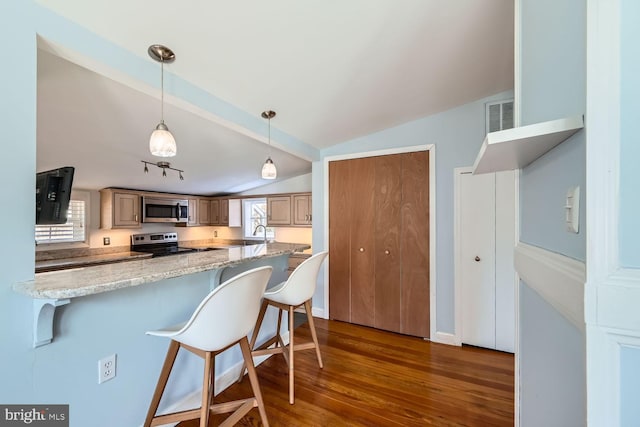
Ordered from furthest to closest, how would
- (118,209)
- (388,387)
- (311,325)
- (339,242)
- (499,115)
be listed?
(118,209) < (339,242) < (499,115) < (311,325) < (388,387)

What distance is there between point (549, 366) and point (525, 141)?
72 centimetres

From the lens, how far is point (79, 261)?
3.19 m

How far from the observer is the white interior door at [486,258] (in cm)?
267

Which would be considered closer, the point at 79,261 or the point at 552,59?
the point at 552,59

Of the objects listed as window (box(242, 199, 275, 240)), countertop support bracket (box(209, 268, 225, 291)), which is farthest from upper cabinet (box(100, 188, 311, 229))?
countertop support bracket (box(209, 268, 225, 291))

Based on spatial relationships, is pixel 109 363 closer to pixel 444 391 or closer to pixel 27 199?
pixel 27 199

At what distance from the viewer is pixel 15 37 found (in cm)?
107

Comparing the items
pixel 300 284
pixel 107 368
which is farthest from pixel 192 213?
pixel 107 368

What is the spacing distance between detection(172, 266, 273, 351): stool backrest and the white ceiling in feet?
4.28

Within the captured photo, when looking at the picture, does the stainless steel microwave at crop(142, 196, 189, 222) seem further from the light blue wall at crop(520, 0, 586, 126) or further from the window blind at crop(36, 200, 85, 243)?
the light blue wall at crop(520, 0, 586, 126)

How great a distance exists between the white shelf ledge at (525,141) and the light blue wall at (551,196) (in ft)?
0.09

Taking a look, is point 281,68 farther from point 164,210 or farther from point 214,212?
point 214,212

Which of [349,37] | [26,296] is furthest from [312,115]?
[26,296]

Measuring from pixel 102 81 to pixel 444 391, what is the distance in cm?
333
